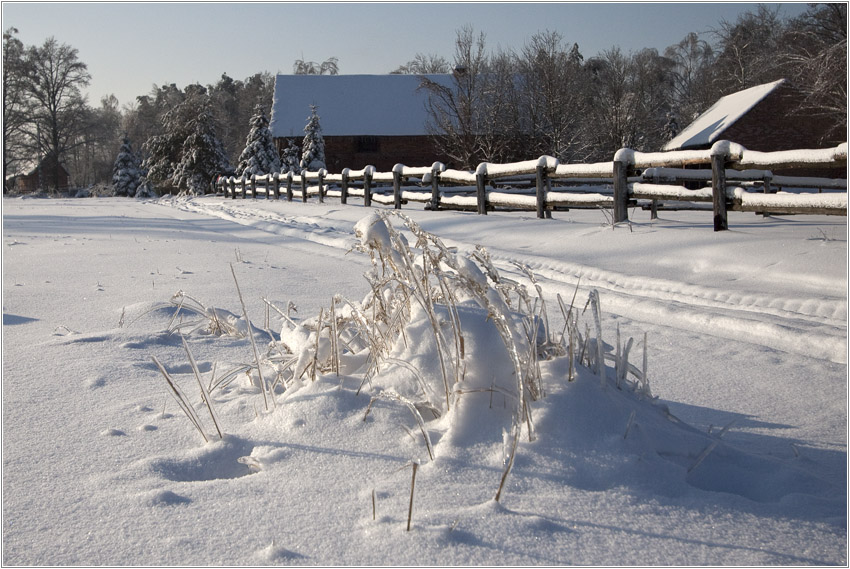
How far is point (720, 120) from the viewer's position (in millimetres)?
29625

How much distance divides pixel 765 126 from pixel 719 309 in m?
29.0

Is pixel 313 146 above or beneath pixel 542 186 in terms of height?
above

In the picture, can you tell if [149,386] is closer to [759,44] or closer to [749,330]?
[749,330]

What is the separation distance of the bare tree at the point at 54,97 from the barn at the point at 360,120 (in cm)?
1966

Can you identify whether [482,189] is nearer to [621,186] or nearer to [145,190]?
[621,186]

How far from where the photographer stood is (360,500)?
5.09 ft

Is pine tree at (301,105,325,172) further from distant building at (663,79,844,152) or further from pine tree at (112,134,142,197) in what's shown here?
pine tree at (112,134,142,197)

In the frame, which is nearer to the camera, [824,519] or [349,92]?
[824,519]

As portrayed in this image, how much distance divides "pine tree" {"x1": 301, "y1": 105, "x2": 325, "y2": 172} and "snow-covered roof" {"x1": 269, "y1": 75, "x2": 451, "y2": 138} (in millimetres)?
1555

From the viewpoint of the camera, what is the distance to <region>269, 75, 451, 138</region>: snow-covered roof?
4225 centimetres

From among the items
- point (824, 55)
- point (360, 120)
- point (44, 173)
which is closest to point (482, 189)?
point (824, 55)

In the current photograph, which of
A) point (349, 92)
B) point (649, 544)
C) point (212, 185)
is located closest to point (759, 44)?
point (349, 92)

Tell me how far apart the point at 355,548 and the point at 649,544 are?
600 millimetres

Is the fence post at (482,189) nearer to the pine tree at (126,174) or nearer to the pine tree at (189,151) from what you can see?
the pine tree at (189,151)
